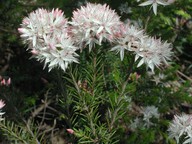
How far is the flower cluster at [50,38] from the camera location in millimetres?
1942

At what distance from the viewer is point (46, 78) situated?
4.24 m

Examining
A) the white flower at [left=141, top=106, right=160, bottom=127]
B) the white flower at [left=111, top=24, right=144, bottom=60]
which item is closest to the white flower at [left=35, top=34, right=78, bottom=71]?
the white flower at [left=111, top=24, right=144, bottom=60]

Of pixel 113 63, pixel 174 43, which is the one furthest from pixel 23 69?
pixel 174 43

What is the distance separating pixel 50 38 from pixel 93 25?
0.24m

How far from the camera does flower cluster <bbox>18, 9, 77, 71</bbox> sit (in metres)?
1.94

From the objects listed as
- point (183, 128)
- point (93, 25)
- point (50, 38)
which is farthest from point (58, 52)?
point (183, 128)

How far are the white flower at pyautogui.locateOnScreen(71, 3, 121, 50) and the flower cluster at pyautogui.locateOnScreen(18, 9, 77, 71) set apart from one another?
2.4 inches

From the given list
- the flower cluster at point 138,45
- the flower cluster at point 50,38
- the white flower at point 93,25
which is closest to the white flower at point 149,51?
the flower cluster at point 138,45

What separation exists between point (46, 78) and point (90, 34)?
2.33 metres

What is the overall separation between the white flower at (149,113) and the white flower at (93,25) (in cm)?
173

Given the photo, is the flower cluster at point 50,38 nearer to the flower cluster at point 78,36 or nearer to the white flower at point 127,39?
the flower cluster at point 78,36

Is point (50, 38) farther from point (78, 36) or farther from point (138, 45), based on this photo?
point (138, 45)

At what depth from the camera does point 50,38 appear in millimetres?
1949

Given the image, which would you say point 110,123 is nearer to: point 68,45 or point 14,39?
point 68,45
